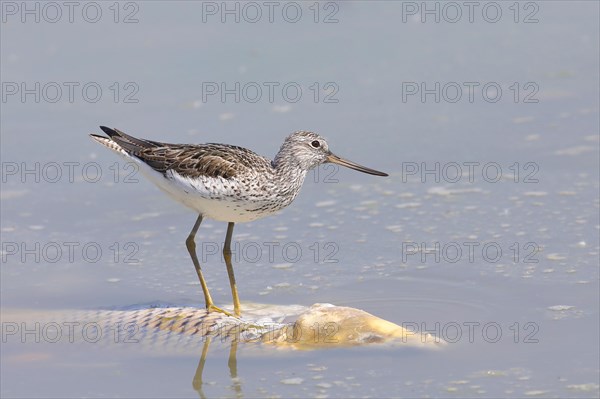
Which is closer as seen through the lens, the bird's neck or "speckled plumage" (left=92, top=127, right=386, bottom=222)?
"speckled plumage" (left=92, top=127, right=386, bottom=222)

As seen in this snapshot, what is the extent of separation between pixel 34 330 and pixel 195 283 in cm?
141

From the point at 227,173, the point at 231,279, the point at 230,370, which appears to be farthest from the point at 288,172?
the point at 230,370

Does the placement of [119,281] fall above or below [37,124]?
below

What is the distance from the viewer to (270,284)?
877 centimetres

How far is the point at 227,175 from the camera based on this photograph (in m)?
8.19

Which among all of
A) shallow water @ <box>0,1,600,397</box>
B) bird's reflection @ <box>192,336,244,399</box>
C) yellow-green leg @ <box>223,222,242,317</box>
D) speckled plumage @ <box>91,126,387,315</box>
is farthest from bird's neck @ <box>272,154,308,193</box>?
bird's reflection @ <box>192,336,244,399</box>

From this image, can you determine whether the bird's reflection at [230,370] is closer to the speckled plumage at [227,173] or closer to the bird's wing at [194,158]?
the speckled plumage at [227,173]

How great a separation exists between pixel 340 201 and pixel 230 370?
3.24 metres

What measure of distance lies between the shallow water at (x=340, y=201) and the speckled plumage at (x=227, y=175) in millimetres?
694

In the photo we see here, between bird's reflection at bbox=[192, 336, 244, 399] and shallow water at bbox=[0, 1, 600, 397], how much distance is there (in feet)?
0.13

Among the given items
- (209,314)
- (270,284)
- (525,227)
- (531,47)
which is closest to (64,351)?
(209,314)

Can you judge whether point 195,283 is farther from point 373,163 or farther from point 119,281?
point 373,163

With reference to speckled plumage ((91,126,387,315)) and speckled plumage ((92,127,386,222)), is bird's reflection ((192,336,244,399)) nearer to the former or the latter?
speckled plumage ((91,126,387,315))

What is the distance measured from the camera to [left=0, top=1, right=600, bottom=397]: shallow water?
7.29 meters
